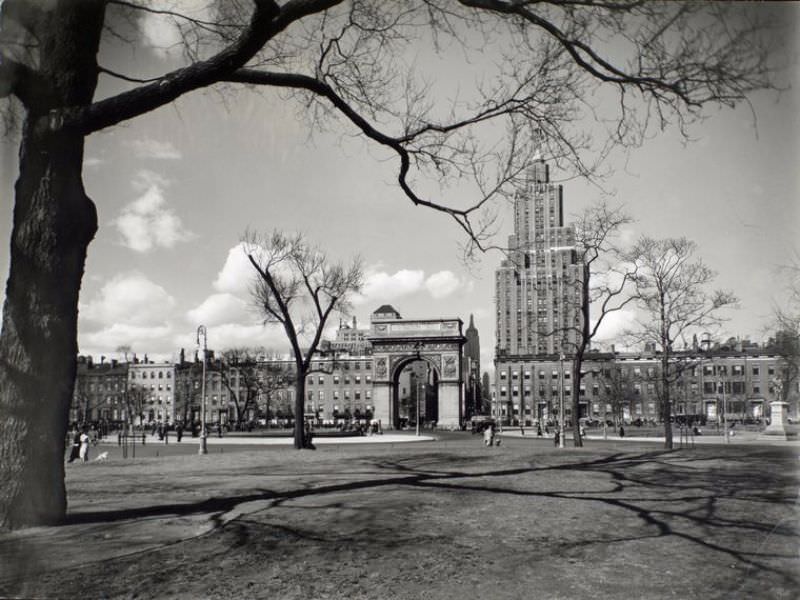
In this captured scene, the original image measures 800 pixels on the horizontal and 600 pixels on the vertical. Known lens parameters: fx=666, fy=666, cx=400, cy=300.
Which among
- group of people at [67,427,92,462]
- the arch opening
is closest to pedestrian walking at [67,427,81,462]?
group of people at [67,427,92,462]

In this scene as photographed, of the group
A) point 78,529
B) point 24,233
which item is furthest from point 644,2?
point 78,529

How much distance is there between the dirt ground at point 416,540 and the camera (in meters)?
6.74

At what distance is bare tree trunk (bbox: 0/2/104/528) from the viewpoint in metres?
8.56

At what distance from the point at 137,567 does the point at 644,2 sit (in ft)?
29.1

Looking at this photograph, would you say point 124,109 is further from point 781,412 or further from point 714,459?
point 781,412

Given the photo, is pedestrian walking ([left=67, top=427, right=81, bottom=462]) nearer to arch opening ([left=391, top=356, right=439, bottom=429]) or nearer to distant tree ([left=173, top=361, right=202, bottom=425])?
arch opening ([left=391, top=356, right=439, bottom=429])

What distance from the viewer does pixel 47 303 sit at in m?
8.75

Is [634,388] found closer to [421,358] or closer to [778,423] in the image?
[421,358]

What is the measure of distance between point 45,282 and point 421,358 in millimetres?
72699

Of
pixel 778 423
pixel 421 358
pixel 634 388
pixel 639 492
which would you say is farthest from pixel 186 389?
pixel 639 492

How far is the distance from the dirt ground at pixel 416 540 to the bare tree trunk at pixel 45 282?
0.75 meters

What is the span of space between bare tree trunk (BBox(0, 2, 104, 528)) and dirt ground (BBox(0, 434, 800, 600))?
748 mm

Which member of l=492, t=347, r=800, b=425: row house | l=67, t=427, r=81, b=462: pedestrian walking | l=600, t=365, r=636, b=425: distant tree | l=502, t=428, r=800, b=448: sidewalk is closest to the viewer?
l=67, t=427, r=81, b=462: pedestrian walking

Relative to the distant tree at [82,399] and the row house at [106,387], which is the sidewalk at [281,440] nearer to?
the distant tree at [82,399]
